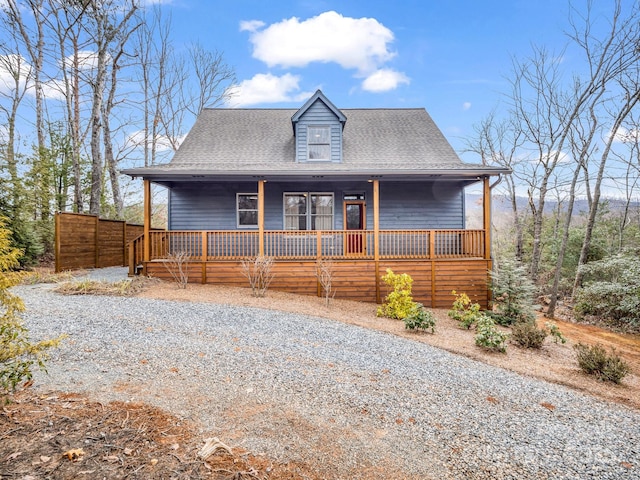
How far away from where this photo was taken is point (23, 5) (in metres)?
14.8

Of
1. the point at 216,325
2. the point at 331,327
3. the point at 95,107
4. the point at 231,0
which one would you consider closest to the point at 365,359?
the point at 331,327

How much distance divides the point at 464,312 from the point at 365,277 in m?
2.78

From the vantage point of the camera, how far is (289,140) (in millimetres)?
13242

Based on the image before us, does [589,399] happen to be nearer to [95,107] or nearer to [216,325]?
[216,325]

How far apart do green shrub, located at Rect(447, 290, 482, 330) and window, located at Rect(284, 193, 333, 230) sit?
512cm

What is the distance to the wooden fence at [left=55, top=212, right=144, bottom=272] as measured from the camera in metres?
10.4

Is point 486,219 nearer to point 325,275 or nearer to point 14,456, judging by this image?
point 325,275

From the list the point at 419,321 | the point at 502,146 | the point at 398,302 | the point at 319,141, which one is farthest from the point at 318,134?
the point at 502,146

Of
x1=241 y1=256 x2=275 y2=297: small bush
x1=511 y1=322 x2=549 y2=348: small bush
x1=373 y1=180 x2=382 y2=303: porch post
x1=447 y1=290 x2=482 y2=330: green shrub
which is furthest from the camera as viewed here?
x1=373 y1=180 x2=382 y2=303: porch post

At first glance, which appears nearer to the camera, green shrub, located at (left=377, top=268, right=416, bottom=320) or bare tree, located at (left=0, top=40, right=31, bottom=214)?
green shrub, located at (left=377, top=268, right=416, bottom=320)

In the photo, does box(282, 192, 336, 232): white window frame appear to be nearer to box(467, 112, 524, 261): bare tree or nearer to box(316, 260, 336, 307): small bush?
box(316, 260, 336, 307): small bush

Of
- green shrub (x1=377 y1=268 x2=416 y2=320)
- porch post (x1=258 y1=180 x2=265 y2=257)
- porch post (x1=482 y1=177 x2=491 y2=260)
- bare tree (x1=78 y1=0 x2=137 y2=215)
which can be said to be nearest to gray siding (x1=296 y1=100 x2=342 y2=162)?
porch post (x1=258 y1=180 x2=265 y2=257)

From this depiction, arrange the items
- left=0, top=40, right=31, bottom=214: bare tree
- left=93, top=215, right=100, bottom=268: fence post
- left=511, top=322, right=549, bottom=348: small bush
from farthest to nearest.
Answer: left=0, top=40, right=31, bottom=214: bare tree, left=93, top=215, right=100, bottom=268: fence post, left=511, top=322, right=549, bottom=348: small bush

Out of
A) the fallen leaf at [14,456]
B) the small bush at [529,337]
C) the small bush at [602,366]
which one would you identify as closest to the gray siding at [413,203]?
the small bush at [529,337]
